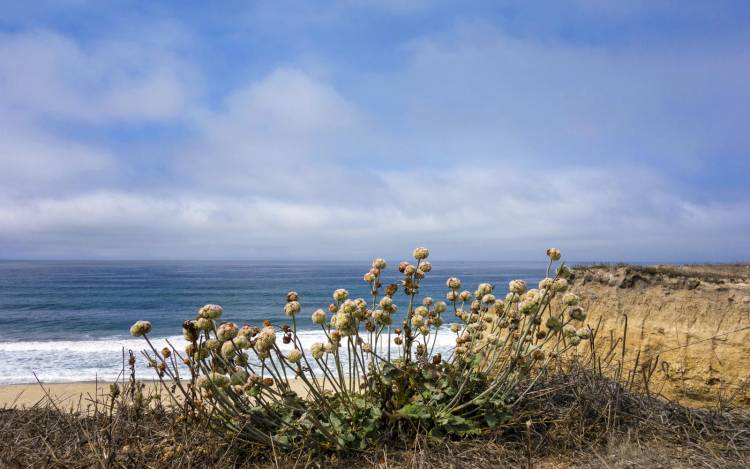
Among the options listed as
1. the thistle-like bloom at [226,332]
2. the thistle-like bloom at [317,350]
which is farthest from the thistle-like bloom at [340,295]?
the thistle-like bloom at [226,332]

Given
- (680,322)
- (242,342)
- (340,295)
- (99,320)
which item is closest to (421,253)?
(340,295)

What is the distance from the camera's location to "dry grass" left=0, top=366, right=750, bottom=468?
2.69 metres

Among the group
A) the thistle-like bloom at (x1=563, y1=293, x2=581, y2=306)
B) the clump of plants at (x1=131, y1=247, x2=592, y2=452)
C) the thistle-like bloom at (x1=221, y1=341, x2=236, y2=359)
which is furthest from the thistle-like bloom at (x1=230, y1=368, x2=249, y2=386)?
the thistle-like bloom at (x1=563, y1=293, x2=581, y2=306)

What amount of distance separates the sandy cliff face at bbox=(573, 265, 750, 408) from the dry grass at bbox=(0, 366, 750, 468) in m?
2.35

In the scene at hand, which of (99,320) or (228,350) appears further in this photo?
(99,320)

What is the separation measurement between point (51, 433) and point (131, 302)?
3393cm

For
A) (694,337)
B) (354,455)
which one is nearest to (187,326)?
(354,455)

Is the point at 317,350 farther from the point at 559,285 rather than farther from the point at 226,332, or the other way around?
the point at 559,285

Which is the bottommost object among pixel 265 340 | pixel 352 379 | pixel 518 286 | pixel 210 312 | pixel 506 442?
pixel 506 442

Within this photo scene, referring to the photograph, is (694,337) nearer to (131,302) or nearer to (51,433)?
(51,433)

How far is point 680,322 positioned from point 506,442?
5628 mm

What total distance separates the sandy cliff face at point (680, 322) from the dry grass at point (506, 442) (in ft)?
7.69

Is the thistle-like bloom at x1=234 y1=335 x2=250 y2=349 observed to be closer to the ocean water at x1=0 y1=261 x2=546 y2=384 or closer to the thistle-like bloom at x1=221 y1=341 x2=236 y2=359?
the thistle-like bloom at x1=221 y1=341 x2=236 y2=359

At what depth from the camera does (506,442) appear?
9.62 feet
